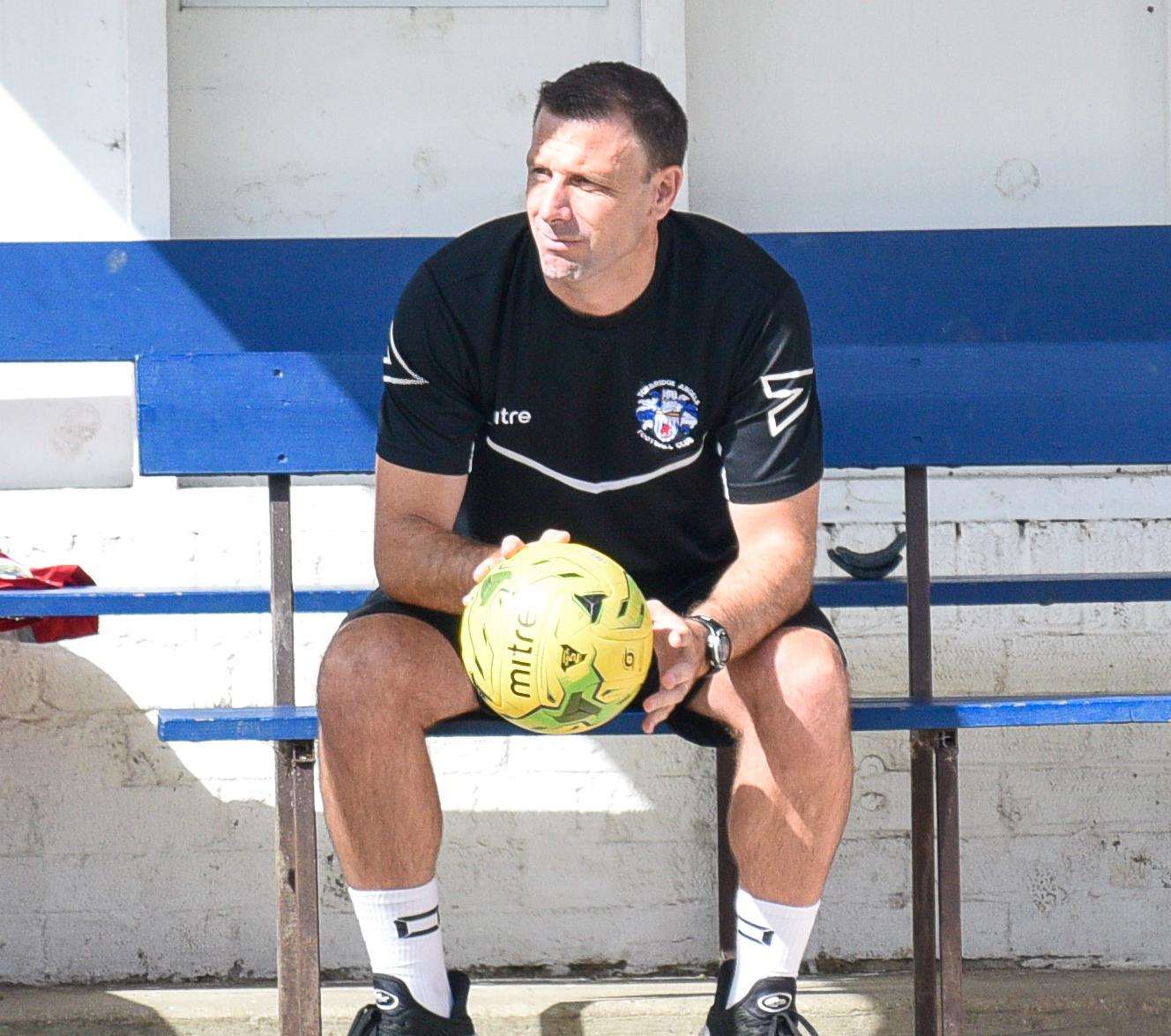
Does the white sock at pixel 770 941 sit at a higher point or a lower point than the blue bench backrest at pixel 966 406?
lower

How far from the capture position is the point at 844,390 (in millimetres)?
3031

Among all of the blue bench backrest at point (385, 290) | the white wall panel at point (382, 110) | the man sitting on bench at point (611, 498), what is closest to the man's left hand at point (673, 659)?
the man sitting on bench at point (611, 498)

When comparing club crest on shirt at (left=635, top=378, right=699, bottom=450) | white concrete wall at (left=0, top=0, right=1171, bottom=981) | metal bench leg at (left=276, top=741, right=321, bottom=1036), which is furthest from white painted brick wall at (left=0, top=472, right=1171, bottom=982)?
club crest on shirt at (left=635, top=378, right=699, bottom=450)

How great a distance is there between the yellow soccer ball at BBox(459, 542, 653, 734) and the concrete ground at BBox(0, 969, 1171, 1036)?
1.37 metres

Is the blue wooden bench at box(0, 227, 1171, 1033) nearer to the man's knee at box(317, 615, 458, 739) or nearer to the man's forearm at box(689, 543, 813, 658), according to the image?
the man's knee at box(317, 615, 458, 739)

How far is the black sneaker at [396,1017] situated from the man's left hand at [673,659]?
0.52m

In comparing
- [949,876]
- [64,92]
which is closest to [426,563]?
[949,876]

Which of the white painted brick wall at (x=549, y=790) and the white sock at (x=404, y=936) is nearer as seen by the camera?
the white sock at (x=404, y=936)

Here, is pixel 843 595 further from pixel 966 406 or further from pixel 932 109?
pixel 932 109

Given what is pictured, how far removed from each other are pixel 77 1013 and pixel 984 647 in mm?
2118

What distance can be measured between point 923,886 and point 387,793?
969mm

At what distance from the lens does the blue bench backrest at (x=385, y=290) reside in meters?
3.67

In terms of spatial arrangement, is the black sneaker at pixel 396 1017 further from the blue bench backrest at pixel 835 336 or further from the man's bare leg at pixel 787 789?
the blue bench backrest at pixel 835 336

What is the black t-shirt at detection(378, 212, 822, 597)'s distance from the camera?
264cm
